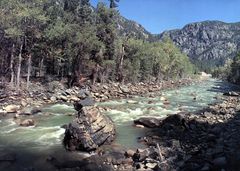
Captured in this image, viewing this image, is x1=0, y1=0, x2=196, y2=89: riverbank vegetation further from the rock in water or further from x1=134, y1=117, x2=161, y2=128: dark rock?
the rock in water

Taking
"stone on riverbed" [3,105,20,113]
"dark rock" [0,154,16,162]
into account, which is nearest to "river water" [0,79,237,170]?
"dark rock" [0,154,16,162]

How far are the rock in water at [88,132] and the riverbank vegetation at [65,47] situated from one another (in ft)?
91.1

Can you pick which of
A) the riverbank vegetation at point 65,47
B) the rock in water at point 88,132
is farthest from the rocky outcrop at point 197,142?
the riverbank vegetation at point 65,47

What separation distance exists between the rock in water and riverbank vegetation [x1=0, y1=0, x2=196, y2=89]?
2778 centimetres

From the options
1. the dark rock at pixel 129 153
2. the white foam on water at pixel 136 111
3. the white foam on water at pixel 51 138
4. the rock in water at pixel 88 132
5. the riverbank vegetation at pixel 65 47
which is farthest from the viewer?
the riverbank vegetation at pixel 65 47

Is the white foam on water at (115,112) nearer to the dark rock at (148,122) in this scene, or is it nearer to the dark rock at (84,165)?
the dark rock at (148,122)

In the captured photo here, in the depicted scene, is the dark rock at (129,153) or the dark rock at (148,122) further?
the dark rock at (148,122)

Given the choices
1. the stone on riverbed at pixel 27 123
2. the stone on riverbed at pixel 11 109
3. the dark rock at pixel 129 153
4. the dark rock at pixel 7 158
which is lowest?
the dark rock at pixel 7 158

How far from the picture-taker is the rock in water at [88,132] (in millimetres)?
28322

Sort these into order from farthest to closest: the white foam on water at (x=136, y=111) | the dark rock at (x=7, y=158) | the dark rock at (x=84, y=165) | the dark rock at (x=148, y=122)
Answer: the white foam on water at (x=136, y=111) → the dark rock at (x=148, y=122) → the dark rock at (x=7, y=158) → the dark rock at (x=84, y=165)

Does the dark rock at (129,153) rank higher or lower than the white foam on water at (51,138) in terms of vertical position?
higher

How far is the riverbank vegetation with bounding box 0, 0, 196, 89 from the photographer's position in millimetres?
57156

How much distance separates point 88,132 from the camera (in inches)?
1156

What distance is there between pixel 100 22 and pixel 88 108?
59.8 metres
